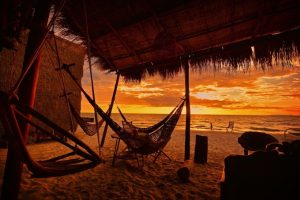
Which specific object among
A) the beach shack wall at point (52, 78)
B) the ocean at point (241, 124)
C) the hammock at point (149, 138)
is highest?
the beach shack wall at point (52, 78)

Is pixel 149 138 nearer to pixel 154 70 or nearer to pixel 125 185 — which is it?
pixel 125 185

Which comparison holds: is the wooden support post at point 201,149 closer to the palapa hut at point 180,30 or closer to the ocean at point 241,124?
the palapa hut at point 180,30

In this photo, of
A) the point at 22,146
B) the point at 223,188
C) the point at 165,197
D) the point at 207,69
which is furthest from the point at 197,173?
the point at 22,146

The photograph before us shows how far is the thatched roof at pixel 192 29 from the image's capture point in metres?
2.50

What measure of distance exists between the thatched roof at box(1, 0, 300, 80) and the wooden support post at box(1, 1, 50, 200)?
17.9 inches

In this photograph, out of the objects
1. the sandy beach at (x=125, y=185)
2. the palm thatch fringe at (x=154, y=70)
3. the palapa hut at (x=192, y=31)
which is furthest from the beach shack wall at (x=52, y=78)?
the palapa hut at (x=192, y=31)

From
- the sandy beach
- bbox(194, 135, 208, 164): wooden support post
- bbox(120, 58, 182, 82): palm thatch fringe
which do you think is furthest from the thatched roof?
the sandy beach

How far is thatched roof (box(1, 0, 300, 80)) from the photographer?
8.19ft

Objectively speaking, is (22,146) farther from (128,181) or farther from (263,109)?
(263,109)

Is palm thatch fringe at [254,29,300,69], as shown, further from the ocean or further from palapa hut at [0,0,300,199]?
the ocean

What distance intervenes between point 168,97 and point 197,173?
53786 mm

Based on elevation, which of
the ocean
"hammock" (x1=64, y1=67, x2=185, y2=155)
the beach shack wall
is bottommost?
the ocean

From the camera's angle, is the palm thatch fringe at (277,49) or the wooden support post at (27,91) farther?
the palm thatch fringe at (277,49)

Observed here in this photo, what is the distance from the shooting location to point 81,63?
7.98 metres
